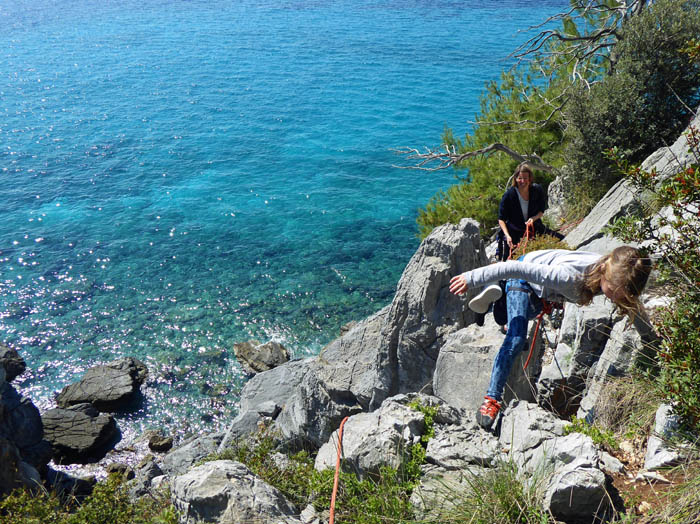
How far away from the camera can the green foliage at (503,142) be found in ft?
53.9

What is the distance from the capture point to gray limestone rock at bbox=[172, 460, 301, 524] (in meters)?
5.19

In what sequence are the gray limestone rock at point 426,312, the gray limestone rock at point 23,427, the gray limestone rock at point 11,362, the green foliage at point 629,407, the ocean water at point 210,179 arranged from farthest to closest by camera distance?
the ocean water at point 210,179, the gray limestone rock at point 11,362, the gray limestone rock at point 23,427, the gray limestone rock at point 426,312, the green foliage at point 629,407

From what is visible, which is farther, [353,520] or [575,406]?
[575,406]

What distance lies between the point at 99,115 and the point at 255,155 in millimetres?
15143

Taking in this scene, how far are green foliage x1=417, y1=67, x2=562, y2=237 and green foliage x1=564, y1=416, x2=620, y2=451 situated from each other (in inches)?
468

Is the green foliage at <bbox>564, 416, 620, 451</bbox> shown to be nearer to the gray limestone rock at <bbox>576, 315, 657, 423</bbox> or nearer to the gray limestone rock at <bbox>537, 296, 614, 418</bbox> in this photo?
the gray limestone rock at <bbox>576, 315, 657, 423</bbox>

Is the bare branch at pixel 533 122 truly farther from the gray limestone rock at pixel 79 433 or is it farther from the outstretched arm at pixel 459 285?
the gray limestone rock at pixel 79 433

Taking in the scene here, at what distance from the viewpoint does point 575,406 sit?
6598 mm

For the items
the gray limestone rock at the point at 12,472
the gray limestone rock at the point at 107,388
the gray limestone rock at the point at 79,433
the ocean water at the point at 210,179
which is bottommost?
the gray limestone rock at the point at 79,433

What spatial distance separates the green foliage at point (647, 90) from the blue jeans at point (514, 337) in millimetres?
7799

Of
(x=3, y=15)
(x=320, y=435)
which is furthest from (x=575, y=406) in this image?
(x=3, y=15)

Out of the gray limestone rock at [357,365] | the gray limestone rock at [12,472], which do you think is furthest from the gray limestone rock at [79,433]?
the gray limestone rock at [357,365]

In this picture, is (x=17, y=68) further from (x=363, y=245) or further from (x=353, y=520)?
(x=353, y=520)

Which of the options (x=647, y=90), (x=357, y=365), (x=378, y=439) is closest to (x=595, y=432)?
(x=378, y=439)
